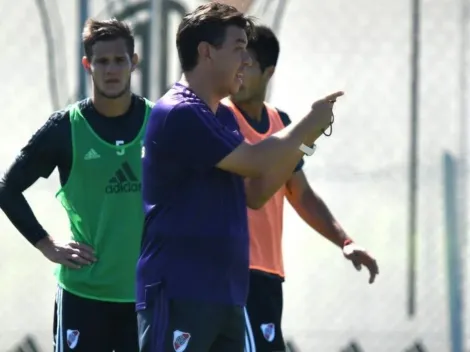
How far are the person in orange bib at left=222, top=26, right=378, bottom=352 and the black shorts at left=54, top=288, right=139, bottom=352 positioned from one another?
18.0 inches

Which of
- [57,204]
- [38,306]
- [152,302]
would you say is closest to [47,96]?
[57,204]

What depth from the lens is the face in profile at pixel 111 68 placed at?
5117 mm

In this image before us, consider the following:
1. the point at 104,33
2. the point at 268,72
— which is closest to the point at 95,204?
the point at 104,33

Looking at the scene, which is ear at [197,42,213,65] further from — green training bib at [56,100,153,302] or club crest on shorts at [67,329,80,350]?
club crest on shorts at [67,329,80,350]

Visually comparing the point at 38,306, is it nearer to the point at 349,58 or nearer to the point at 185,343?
the point at 349,58

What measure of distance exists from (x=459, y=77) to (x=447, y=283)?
1.00 m

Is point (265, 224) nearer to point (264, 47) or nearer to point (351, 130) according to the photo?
point (264, 47)

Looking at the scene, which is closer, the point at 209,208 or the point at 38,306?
the point at 209,208

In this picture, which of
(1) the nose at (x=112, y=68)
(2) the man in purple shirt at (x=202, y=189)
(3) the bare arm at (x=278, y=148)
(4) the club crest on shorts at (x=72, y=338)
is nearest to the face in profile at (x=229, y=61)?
(2) the man in purple shirt at (x=202, y=189)

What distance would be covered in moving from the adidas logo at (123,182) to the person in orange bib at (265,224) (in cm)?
49

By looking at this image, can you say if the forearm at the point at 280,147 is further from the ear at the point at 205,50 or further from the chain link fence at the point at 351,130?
the chain link fence at the point at 351,130

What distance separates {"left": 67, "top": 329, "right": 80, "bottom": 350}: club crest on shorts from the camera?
16.6 feet

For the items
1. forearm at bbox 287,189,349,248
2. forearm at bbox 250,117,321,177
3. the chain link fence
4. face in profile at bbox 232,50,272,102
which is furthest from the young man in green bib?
the chain link fence

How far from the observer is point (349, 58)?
6641 mm
